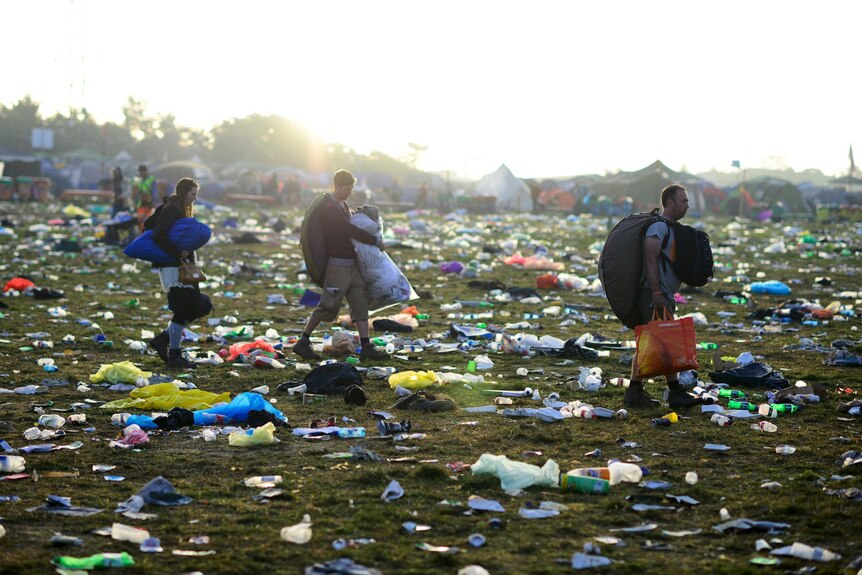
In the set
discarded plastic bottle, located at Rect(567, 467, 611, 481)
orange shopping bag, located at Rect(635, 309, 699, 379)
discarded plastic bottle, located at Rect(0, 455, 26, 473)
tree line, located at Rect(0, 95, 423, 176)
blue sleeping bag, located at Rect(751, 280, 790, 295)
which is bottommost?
discarded plastic bottle, located at Rect(0, 455, 26, 473)

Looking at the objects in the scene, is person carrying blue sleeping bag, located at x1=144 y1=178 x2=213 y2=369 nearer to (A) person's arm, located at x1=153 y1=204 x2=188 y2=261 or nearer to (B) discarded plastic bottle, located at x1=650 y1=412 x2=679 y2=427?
(A) person's arm, located at x1=153 y1=204 x2=188 y2=261

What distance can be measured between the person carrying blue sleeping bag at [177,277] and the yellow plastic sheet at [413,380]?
184 centimetres

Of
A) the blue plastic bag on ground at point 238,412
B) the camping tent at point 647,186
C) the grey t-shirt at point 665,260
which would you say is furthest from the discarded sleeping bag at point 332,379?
the camping tent at point 647,186

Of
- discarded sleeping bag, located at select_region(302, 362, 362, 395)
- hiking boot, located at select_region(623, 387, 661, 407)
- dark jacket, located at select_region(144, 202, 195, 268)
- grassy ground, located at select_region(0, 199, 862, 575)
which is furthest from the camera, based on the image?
dark jacket, located at select_region(144, 202, 195, 268)

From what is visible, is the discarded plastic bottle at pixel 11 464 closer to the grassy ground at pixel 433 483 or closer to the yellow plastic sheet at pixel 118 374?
the grassy ground at pixel 433 483

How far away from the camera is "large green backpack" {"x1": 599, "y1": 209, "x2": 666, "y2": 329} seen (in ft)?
22.7

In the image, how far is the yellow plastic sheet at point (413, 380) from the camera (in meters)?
7.57

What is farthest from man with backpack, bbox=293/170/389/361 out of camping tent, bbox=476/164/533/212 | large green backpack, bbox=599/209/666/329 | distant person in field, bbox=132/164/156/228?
camping tent, bbox=476/164/533/212

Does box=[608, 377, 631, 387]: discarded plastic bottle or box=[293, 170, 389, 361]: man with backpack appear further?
box=[293, 170, 389, 361]: man with backpack

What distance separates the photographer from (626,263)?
6941mm

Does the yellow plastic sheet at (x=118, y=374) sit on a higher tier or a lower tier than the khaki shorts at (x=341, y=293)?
lower

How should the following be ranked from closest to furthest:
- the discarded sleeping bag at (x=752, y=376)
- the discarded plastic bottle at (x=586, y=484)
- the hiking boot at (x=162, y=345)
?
the discarded plastic bottle at (x=586, y=484), the discarded sleeping bag at (x=752, y=376), the hiking boot at (x=162, y=345)

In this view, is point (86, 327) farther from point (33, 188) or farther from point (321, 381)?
point (33, 188)

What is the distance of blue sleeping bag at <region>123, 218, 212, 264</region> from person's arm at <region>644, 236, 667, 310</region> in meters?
3.60
